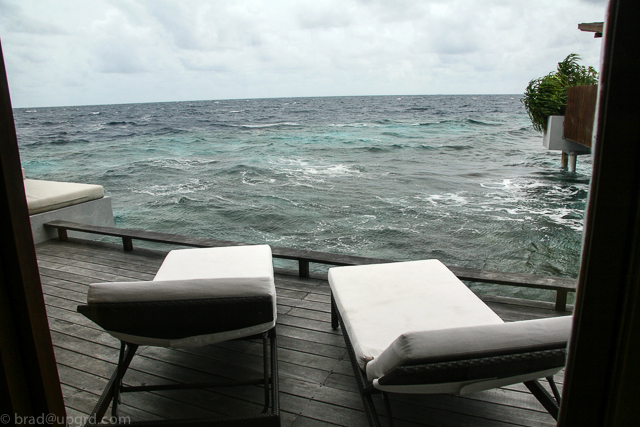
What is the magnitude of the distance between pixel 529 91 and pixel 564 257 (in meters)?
4.21

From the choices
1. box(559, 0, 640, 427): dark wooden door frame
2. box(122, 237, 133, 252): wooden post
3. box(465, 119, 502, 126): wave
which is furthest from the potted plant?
box(465, 119, 502, 126): wave

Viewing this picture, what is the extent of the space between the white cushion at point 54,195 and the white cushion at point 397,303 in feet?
10.2

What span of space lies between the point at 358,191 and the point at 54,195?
7.60m

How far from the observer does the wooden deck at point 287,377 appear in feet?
5.08

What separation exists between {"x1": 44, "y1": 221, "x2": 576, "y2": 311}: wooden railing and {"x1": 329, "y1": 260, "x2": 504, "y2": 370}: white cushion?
502 millimetres

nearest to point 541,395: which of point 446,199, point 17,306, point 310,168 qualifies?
point 17,306

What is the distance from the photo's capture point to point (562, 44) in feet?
6.04

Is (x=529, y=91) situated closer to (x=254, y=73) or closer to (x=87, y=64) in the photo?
(x=87, y=64)

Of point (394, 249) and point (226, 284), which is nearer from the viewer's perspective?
point (226, 284)

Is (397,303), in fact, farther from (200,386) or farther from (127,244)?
(127,244)

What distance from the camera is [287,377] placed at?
1.79 meters

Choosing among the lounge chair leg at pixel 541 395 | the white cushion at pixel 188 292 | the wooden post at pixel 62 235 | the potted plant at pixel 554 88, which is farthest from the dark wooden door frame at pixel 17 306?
the potted plant at pixel 554 88

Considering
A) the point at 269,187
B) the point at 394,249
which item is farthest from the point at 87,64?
the point at 394,249

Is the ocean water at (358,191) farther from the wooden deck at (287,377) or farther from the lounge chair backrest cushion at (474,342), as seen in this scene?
the lounge chair backrest cushion at (474,342)
